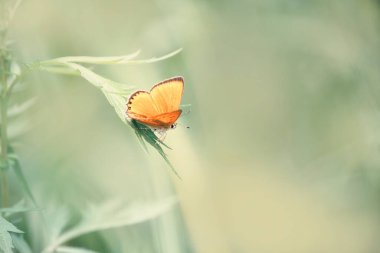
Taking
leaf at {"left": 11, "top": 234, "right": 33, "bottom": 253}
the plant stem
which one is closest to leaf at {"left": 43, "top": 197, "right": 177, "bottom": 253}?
leaf at {"left": 11, "top": 234, "right": 33, "bottom": 253}

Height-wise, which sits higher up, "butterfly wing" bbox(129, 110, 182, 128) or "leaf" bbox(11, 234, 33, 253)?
"butterfly wing" bbox(129, 110, 182, 128)

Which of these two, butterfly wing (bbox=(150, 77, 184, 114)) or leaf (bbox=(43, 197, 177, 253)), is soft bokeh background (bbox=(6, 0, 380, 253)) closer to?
leaf (bbox=(43, 197, 177, 253))

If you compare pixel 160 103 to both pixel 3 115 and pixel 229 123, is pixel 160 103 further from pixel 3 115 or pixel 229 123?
pixel 229 123

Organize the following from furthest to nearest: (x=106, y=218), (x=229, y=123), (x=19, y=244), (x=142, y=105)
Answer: (x=229, y=123)
(x=106, y=218)
(x=19, y=244)
(x=142, y=105)

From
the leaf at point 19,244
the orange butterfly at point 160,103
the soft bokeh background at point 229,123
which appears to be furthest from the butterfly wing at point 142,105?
the soft bokeh background at point 229,123

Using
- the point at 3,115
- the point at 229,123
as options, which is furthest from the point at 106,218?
the point at 229,123

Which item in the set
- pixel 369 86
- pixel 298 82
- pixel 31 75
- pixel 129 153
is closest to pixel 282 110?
pixel 298 82

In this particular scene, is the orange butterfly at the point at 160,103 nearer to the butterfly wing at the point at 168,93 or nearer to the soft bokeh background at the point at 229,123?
the butterfly wing at the point at 168,93
